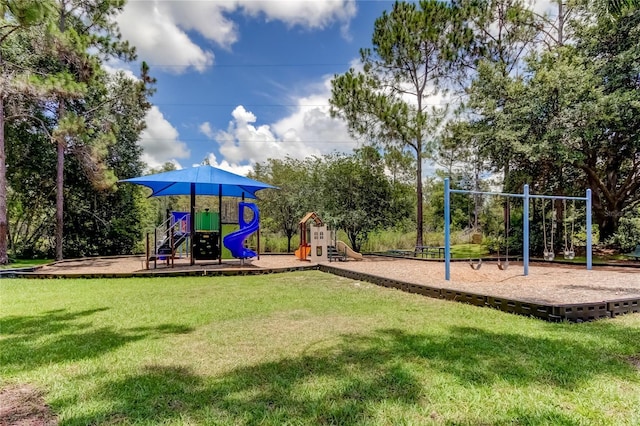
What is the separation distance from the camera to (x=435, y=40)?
576 inches

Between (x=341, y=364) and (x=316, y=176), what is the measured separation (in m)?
13.4

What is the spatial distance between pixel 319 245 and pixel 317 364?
838 centimetres

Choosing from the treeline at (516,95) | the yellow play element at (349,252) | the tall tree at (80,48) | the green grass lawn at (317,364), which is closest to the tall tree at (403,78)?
the treeline at (516,95)

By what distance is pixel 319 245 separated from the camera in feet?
37.3

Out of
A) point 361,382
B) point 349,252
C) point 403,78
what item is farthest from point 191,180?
point 403,78

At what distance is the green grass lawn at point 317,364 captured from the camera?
2.23m

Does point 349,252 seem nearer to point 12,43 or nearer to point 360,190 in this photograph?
point 360,190

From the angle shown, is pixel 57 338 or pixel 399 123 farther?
pixel 399 123

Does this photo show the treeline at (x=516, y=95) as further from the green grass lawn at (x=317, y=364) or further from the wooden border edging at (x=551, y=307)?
the green grass lawn at (x=317, y=364)

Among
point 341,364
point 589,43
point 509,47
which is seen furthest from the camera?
point 509,47

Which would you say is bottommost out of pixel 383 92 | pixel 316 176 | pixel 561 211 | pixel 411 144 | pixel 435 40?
pixel 561 211

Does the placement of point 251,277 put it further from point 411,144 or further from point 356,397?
point 411,144

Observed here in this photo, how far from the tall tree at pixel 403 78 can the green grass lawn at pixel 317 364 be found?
10.6 meters

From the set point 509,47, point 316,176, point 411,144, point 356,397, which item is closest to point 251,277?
point 356,397
